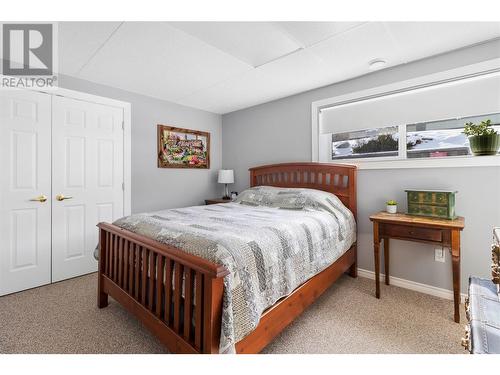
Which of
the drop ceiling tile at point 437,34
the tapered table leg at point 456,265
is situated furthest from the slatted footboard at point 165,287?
the drop ceiling tile at point 437,34

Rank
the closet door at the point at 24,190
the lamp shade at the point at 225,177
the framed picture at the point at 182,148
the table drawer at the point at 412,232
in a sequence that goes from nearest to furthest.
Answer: the table drawer at the point at 412,232 < the closet door at the point at 24,190 < the framed picture at the point at 182,148 < the lamp shade at the point at 225,177

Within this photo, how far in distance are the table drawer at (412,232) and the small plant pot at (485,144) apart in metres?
0.78

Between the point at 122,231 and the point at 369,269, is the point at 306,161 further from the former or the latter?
the point at 122,231

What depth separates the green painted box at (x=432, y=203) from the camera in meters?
2.18

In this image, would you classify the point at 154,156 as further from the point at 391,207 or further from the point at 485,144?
the point at 485,144

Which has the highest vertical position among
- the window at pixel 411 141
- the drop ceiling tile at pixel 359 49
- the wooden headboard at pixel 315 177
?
the drop ceiling tile at pixel 359 49

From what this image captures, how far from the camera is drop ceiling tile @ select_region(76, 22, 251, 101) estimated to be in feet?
6.66

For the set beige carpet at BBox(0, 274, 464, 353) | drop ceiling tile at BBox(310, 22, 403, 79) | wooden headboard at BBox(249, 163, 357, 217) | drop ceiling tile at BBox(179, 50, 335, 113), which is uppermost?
drop ceiling tile at BBox(179, 50, 335, 113)

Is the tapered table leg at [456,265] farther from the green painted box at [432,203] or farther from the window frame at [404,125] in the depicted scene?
the window frame at [404,125]

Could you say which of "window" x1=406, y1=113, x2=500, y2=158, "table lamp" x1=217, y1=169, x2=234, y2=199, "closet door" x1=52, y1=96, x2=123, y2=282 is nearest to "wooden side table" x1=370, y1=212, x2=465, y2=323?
"window" x1=406, y1=113, x2=500, y2=158

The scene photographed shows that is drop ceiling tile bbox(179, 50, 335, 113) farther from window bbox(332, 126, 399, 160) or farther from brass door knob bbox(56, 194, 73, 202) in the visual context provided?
brass door knob bbox(56, 194, 73, 202)

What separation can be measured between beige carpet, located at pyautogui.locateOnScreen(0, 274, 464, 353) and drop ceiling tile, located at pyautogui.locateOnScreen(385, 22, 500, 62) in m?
2.34

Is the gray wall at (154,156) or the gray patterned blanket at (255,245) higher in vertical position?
the gray wall at (154,156)

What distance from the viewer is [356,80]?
9.53 ft
